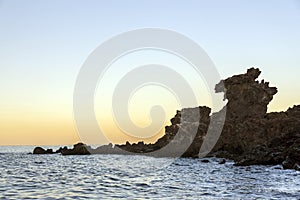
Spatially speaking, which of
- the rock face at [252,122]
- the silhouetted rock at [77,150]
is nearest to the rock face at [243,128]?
the rock face at [252,122]

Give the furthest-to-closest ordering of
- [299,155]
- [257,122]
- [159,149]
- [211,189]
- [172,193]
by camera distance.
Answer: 1. [159,149]
2. [257,122]
3. [299,155]
4. [211,189]
5. [172,193]

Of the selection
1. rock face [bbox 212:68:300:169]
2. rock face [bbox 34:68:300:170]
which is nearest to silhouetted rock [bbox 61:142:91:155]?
rock face [bbox 34:68:300:170]

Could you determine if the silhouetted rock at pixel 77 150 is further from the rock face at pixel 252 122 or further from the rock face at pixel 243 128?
the rock face at pixel 252 122

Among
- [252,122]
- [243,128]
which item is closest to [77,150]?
[243,128]

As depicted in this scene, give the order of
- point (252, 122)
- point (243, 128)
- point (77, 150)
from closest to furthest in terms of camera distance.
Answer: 1. point (252, 122)
2. point (243, 128)
3. point (77, 150)

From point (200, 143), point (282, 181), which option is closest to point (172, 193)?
point (282, 181)

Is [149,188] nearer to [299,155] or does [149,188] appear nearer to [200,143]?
[299,155]

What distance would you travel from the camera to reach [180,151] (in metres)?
105

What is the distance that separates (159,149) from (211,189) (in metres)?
85.9

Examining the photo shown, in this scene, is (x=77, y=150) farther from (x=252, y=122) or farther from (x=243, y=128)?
(x=252, y=122)

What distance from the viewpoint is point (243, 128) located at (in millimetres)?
85938

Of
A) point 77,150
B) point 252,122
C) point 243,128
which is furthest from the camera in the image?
point 77,150

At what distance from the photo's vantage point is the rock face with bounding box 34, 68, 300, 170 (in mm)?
63281

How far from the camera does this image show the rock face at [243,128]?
208 ft
